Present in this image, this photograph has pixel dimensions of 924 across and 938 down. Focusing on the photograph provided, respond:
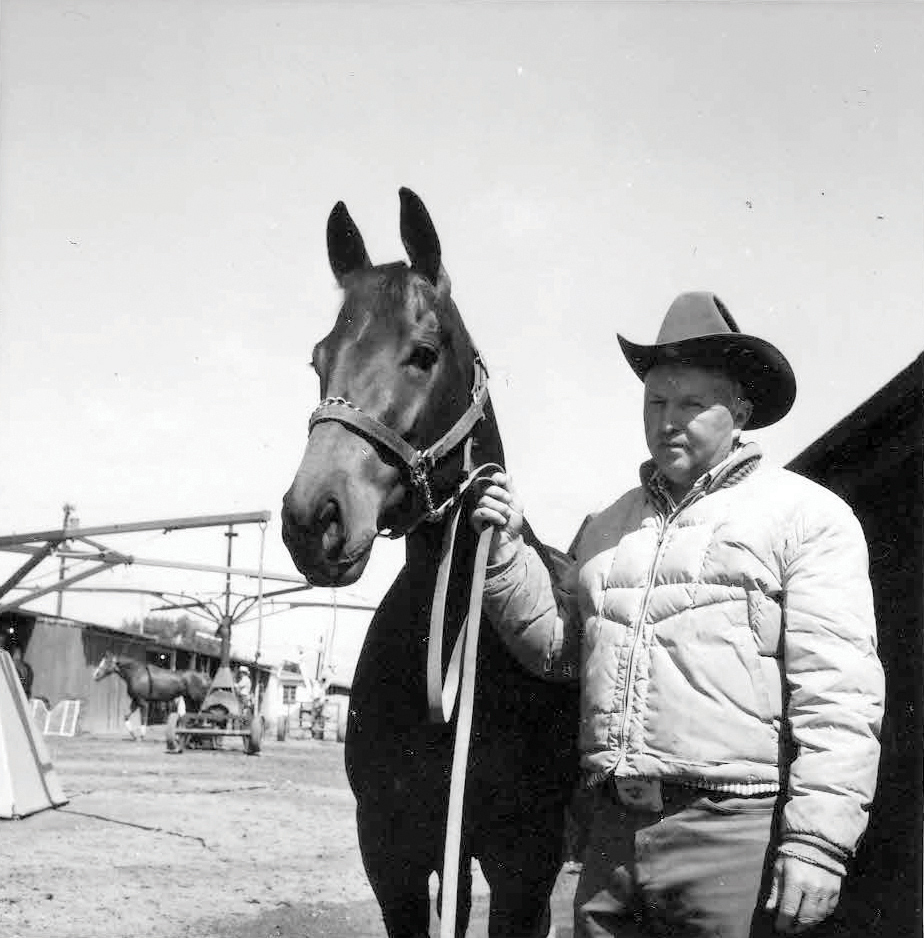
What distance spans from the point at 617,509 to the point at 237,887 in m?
5.61

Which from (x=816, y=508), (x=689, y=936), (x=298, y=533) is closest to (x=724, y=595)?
(x=816, y=508)

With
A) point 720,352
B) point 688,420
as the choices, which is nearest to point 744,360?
point 720,352

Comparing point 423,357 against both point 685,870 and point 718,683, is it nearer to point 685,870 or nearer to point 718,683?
point 718,683

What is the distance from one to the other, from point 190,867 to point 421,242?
646 centimetres

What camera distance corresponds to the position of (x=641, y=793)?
209cm

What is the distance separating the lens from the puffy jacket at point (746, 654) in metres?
1.96

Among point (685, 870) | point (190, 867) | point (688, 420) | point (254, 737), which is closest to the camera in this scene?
point (685, 870)

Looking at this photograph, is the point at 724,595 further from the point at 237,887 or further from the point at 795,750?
the point at 237,887

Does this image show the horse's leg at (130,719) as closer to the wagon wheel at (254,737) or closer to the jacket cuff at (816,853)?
the wagon wheel at (254,737)

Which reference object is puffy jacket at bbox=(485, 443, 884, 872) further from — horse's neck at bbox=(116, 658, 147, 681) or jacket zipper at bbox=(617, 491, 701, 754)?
horse's neck at bbox=(116, 658, 147, 681)

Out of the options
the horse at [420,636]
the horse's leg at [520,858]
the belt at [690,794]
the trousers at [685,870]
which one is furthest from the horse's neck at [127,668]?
the belt at [690,794]

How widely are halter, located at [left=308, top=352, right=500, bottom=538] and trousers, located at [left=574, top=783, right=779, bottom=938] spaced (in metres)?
0.86

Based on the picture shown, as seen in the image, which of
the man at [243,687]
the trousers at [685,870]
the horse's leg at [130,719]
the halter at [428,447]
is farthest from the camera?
the horse's leg at [130,719]

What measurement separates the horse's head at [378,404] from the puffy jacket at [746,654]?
1.39 ft
